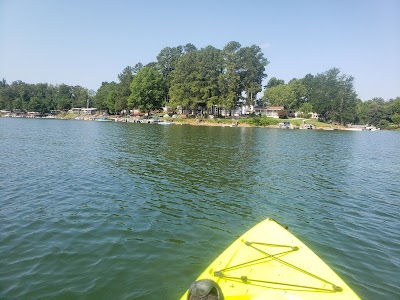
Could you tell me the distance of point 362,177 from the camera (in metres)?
23.2

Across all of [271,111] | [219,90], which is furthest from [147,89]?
[271,111]

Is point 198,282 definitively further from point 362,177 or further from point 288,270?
point 362,177

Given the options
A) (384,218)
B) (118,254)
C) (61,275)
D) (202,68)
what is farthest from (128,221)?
(202,68)

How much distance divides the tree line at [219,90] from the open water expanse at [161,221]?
272 ft

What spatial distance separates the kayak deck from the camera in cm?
549

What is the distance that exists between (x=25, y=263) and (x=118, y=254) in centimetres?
281

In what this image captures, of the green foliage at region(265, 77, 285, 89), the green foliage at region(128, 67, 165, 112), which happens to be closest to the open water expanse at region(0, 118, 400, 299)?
the green foliage at region(128, 67, 165, 112)

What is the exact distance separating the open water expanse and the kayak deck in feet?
5.99

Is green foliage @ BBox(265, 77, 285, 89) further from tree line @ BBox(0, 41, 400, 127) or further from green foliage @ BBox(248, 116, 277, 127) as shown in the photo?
green foliage @ BBox(248, 116, 277, 127)

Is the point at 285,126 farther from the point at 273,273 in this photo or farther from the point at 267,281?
the point at 267,281

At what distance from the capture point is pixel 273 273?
20.2 ft

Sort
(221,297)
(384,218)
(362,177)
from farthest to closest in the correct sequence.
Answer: (362,177), (384,218), (221,297)

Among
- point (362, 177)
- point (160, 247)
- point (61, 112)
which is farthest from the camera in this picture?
point (61, 112)

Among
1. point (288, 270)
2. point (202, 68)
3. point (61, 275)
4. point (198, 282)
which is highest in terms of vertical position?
point (202, 68)
